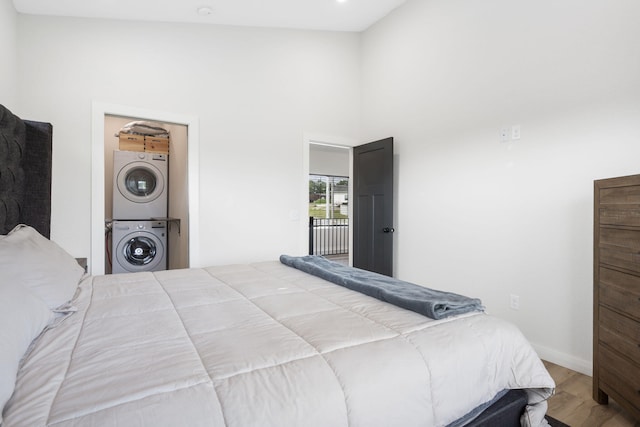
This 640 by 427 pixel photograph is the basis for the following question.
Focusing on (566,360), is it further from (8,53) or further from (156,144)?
(156,144)

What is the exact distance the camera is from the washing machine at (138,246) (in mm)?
4211

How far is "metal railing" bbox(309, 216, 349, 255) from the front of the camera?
8398 millimetres

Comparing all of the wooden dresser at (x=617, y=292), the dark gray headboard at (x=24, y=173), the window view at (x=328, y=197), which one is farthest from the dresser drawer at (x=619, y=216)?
the window view at (x=328, y=197)

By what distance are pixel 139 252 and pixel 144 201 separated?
0.69 metres

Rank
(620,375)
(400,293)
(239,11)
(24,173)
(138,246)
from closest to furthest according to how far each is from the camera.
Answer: (400,293)
(620,375)
(24,173)
(239,11)
(138,246)

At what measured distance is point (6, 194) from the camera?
6.43ft

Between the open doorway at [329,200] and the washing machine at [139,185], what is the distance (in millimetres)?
3995

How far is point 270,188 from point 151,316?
8.07 feet

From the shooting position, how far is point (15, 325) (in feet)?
2.83

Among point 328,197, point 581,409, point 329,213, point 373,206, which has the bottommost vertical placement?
point 581,409

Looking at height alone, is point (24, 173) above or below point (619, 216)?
above

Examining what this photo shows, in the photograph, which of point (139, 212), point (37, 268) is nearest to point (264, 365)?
point (37, 268)

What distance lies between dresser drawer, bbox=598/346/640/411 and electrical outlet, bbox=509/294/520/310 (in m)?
0.75

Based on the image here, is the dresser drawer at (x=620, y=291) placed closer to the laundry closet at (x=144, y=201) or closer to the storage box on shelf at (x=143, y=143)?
the laundry closet at (x=144, y=201)
